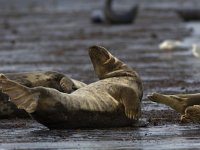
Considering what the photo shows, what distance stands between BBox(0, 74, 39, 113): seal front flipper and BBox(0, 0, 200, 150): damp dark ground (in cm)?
33

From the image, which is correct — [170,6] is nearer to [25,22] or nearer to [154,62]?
[25,22]

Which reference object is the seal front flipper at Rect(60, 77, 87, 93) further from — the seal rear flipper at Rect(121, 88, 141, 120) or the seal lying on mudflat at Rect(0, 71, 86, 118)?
the seal rear flipper at Rect(121, 88, 141, 120)

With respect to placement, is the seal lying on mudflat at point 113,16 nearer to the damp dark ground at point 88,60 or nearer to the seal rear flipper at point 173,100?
the damp dark ground at point 88,60

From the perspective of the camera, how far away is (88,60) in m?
21.9

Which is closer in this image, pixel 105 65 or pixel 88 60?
pixel 105 65

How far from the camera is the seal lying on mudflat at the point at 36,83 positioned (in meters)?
12.0

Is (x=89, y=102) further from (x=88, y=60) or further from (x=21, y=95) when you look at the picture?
(x=88, y=60)

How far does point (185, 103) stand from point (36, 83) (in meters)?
2.06

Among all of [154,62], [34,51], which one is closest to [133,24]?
[34,51]

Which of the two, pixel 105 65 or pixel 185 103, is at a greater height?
pixel 105 65

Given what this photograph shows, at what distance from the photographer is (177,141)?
981cm

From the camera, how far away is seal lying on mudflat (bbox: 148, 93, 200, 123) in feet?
36.0

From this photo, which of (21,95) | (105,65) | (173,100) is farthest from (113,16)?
(21,95)

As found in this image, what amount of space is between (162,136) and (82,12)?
37.1m
